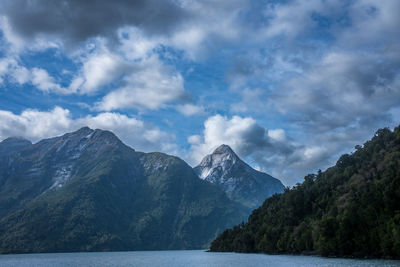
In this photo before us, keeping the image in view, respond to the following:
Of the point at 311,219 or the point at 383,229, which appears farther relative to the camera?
the point at 311,219

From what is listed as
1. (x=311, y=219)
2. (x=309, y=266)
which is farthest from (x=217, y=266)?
(x=311, y=219)

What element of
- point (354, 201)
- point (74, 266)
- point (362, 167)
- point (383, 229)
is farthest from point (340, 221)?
point (74, 266)

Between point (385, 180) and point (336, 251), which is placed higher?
point (385, 180)

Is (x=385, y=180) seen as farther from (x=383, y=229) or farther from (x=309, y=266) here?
(x=309, y=266)

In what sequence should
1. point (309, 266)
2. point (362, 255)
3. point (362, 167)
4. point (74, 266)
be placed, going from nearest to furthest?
1. point (309, 266)
2. point (362, 255)
3. point (74, 266)
4. point (362, 167)

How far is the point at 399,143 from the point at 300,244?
69280 mm

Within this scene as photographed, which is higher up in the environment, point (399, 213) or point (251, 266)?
point (399, 213)

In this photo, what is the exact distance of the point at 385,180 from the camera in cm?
14325

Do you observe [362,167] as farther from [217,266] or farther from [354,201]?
[217,266]

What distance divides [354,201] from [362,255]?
21.1 meters

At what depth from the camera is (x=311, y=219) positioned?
655 ft

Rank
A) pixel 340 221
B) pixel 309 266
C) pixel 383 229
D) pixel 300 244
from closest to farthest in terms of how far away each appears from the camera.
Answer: pixel 309 266 < pixel 383 229 < pixel 340 221 < pixel 300 244

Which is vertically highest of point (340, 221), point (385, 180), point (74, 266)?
point (385, 180)

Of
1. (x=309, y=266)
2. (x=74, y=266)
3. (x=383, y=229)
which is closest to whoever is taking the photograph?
(x=309, y=266)
